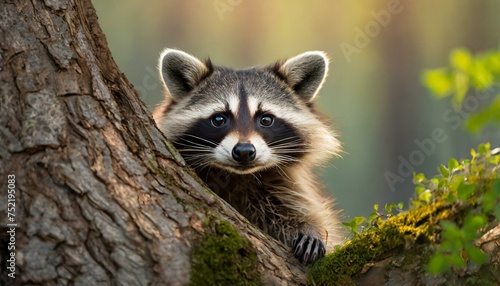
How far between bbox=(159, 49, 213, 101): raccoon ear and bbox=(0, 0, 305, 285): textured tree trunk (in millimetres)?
2114

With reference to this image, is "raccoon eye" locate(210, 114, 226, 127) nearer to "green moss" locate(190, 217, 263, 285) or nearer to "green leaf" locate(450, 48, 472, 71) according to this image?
"green moss" locate(190, 217, 263, 285)

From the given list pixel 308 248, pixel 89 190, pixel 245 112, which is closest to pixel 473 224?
pixel 308 248

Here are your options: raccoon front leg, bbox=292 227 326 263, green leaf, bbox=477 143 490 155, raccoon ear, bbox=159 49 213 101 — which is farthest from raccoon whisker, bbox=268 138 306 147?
green leaf, bbox=477 143 490 155

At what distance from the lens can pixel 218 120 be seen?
249 inches

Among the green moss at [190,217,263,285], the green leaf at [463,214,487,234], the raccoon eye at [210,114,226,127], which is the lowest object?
the green moss at [190,217,263,285]

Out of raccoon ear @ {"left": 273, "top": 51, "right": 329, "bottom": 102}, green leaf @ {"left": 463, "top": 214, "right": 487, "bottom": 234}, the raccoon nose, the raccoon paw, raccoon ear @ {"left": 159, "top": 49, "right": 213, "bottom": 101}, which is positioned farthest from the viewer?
raccoon ear @ {"left": 273, "top": 51, "right": 329, "bottom": 102}

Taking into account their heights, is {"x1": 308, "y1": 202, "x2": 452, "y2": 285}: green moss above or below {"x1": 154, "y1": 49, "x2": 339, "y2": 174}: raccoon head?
below

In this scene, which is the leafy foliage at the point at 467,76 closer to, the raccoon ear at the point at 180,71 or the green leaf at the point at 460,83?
the green leaf at the point at 460,83

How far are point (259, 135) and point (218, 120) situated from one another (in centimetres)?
46

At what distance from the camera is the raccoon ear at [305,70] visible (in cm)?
679

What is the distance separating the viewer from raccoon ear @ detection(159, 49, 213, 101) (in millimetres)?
6523

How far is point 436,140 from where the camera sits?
1402cm

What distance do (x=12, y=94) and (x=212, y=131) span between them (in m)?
2.51

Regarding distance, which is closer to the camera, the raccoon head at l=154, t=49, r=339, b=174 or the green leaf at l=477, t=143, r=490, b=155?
the green leaf at l=477, t=143, r=490, b=155
